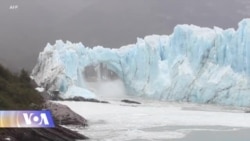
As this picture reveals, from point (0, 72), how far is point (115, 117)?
6560 millimetres

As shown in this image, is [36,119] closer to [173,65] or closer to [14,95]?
[14,95]

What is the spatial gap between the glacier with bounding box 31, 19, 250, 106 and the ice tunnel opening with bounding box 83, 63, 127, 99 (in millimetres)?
710

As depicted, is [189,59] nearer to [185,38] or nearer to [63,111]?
[185,38]

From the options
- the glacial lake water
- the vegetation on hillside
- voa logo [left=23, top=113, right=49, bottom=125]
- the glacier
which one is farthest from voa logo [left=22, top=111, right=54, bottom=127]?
the glacier

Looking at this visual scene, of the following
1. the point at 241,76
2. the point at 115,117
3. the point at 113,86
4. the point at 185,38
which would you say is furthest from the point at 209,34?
the point at 115,117

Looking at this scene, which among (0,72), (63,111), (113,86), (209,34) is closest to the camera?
(0,72)

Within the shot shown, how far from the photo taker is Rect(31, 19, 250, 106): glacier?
1494 inches

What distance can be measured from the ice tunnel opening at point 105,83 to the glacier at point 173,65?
710 mm

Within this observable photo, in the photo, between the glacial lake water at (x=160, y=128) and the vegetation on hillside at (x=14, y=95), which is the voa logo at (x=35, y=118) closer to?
the vegetation on hillside at (x=14, y=95)

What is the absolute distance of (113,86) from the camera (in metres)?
44.9

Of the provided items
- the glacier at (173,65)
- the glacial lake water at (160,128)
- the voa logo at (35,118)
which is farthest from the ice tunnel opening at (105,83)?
the voa logo at (35,118)

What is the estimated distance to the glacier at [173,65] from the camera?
37.9m

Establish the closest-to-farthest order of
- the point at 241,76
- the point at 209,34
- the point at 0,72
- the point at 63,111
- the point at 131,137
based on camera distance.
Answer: the point at 131,137
the point at 0,72
the point at 63,111
the point at 241,76
the point at 209,34

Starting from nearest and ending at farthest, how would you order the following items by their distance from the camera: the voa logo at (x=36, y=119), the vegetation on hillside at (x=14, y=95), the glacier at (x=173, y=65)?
the voa logo at (x=36, y=119) < the vegetation on hillside at (x=14, y=95) < the glacier at (x=173, y=65)
